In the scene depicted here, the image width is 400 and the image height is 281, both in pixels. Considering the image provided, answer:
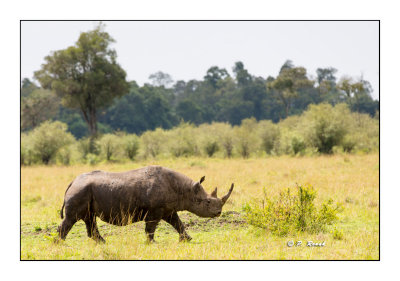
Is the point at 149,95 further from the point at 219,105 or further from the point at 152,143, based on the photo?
the point at 152,143

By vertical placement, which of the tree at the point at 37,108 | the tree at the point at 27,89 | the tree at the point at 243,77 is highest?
the tree at the point at 243,77

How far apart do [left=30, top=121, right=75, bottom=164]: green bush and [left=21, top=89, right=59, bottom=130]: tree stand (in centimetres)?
2167

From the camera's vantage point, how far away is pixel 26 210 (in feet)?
44.0

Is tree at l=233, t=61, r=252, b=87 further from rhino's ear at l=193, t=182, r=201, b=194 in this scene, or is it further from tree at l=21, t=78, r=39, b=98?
rhino's ear at l=193, t=182, r=201, b=194

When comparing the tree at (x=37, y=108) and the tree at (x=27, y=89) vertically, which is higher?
the tree at (x=27, y=89)

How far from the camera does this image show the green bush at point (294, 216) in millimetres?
8859

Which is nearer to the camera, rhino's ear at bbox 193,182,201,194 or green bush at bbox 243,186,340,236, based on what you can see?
rhino's ear at bbox 193,182,201,194

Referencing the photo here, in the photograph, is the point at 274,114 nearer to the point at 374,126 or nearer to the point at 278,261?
the point at 374,126

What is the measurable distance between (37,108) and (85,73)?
1897 cm

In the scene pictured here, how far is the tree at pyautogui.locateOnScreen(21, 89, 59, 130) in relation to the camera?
53094mm

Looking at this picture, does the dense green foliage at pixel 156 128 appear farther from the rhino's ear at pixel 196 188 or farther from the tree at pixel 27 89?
the rhino's ear at pixel 196 188

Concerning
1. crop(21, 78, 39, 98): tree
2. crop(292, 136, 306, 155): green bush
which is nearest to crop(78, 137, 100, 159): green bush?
crop(292, 136, 306, 155): green bush

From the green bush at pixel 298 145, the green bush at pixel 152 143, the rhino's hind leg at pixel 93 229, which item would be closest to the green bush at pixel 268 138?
the green bush at pixel 298 145

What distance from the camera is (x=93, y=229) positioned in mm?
8305
